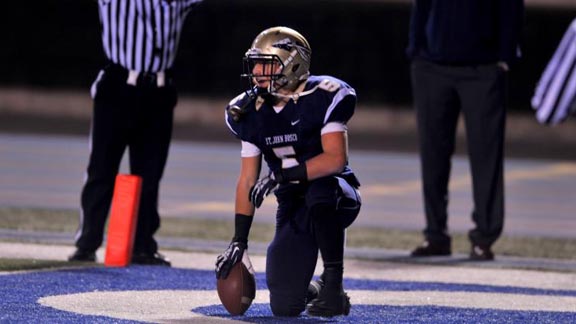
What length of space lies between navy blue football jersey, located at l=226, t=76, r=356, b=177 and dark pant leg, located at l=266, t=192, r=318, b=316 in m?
0.23

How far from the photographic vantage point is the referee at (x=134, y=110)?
8312mm

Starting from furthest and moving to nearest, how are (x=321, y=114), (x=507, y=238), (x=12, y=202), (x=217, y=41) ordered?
(x=217, y=41), (x=12, y=202), (x=507, y=238), (x=321, y=114)

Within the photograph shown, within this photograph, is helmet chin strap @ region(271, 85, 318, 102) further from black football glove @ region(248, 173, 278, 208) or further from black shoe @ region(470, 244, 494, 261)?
black shoe @ region(470, 244, 494, 261)

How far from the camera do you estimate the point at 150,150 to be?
8.41 meters

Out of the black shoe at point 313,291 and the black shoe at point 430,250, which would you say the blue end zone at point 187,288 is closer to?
the black shoe at point 313,291

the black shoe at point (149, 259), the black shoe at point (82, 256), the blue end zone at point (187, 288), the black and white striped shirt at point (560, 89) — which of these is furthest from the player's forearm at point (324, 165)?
the black shoe at point (82, 256)

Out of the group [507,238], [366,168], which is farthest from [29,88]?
[507,238]

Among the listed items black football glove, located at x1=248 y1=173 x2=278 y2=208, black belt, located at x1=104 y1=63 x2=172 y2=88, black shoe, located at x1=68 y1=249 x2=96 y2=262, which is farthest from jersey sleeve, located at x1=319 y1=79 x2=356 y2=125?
black shoe, located at x1=68 y1=249 x2=96 y2=262

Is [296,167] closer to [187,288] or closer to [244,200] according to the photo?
[244,200]

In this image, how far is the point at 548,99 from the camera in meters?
5.38

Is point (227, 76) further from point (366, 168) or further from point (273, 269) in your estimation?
point (273, 269)

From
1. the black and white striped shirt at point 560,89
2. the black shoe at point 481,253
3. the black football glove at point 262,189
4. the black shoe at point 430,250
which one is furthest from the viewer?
the black shoe at point 430,250

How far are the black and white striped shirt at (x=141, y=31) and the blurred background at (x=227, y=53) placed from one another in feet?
37.3

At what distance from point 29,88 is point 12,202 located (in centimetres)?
1072
